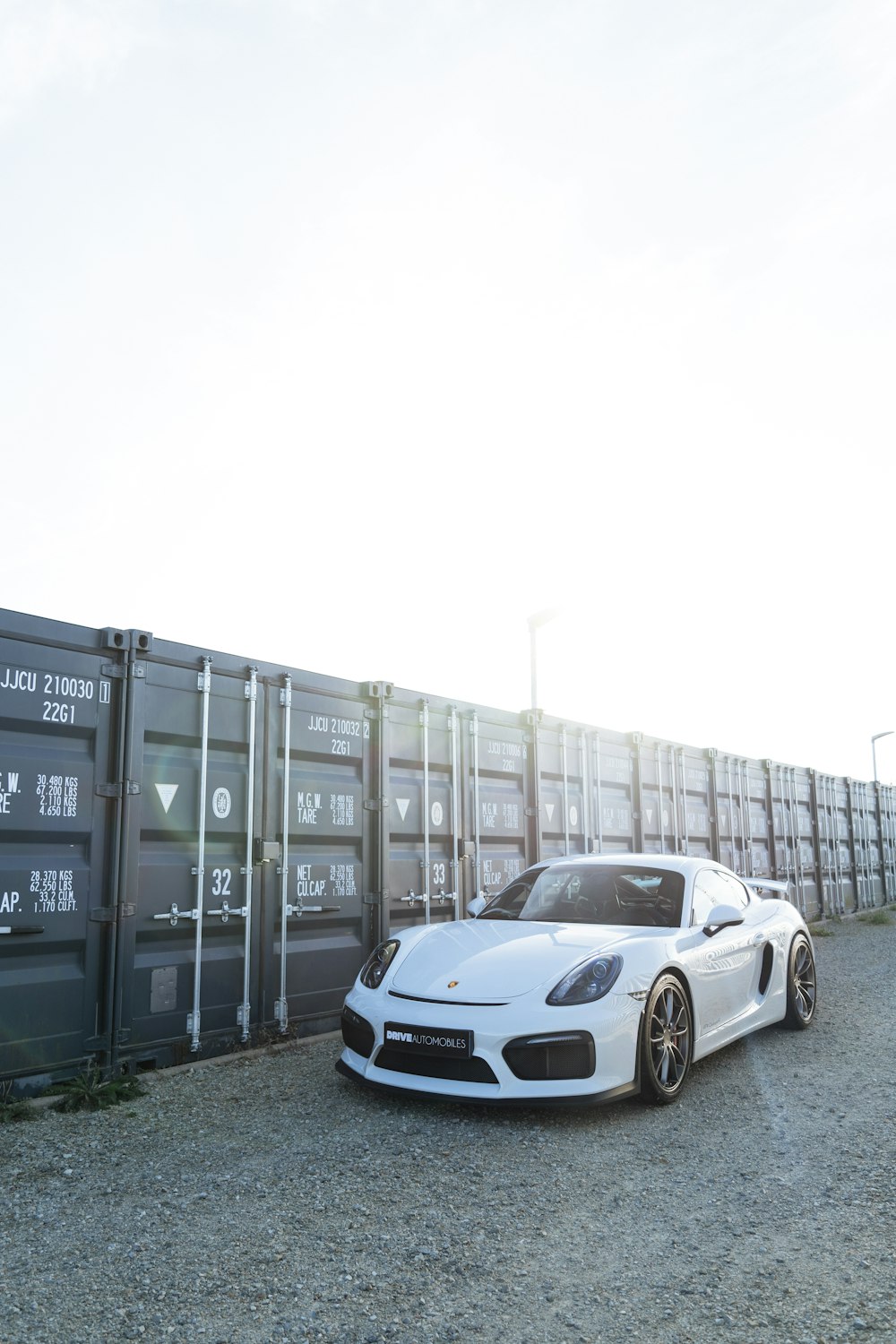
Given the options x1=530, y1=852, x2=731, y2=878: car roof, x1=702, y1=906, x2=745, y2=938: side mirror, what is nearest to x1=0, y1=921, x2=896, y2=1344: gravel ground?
x1=702, y1=906, x2=745, y2=938: side mirror

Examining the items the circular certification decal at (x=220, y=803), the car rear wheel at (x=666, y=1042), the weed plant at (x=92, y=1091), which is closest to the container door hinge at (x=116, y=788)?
the circular certification decal at (x=220, y=803)

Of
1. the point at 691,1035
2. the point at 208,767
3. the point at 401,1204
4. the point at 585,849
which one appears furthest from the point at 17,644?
the point at 585,849

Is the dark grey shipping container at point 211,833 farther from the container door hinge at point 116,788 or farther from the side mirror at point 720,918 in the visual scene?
the side mirror at point 720,918

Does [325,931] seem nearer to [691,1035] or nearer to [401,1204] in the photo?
[691,1035]

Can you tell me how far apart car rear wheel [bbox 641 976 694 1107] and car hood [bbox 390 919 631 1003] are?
36cm

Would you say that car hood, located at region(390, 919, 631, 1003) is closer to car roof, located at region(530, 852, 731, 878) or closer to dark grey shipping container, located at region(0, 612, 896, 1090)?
car roof, located at region(530, 852, 731, 878)

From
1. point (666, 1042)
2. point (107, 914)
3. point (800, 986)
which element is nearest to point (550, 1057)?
point (666, 1042)

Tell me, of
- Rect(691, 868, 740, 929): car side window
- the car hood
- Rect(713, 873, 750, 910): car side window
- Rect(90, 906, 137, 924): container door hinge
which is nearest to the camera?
the car hood

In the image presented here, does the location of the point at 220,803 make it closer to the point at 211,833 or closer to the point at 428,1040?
Result: the point at 211,833

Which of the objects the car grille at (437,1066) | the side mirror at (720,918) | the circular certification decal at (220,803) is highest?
the circular certification decal at (220,803)

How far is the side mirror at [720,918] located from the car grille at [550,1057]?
1.39 metres

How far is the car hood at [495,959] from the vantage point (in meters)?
4.73

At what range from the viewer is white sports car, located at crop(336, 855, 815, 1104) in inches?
177

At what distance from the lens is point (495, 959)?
5.03m
